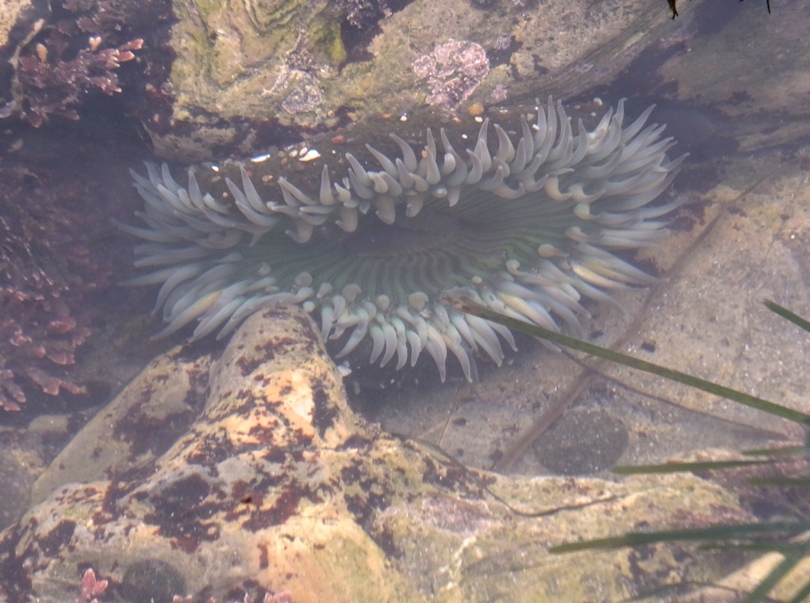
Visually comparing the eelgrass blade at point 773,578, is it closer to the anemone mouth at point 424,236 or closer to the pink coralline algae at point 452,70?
the anemone mouth at point 424,236

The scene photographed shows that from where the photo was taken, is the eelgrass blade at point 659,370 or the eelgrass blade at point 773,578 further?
the eelgrass blade at point 659,370

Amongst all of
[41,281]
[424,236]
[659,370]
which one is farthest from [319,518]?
[41,281]

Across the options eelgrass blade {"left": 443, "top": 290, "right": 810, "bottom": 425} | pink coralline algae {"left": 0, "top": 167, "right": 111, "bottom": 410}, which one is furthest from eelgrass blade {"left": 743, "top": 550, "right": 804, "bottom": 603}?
pink coralline algae {"left": 0, "top": 167, "right": 111, "bottom": 410}

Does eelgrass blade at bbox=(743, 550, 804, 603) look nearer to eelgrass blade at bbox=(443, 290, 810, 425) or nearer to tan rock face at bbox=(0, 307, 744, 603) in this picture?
eelgrass blade at bbox=(443, 290, 810, 425)

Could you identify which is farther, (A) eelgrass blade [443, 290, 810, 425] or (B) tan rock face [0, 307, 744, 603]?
(B) tan rock face [0, 307, 744, 603]

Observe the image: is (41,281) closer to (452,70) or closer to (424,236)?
Result: (424,236)

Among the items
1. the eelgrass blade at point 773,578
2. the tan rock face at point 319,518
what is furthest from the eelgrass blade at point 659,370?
the tan rock face at point 319,518
